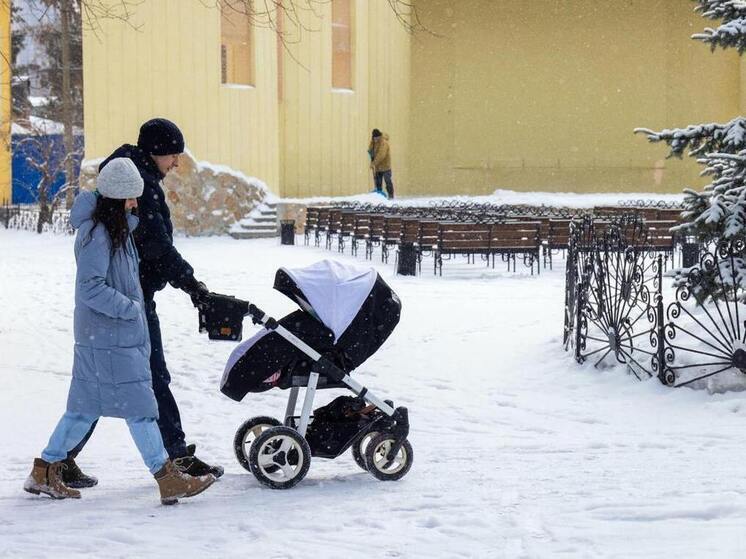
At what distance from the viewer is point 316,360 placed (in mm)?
5758

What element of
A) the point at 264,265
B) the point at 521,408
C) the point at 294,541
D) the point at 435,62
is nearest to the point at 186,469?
the point at 294,541

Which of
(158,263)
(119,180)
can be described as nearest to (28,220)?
(158,263)

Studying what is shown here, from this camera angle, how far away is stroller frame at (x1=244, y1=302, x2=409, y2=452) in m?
5.67

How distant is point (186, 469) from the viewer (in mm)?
5848

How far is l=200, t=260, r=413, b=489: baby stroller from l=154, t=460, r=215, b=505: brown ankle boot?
1.14 ft

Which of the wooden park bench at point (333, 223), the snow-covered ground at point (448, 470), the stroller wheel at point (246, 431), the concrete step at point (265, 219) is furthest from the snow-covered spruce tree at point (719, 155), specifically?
the concrete step at point (265, 219)

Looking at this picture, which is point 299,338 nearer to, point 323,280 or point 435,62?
point 323,280

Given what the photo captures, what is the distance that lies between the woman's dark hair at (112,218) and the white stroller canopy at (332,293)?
0.82 meters

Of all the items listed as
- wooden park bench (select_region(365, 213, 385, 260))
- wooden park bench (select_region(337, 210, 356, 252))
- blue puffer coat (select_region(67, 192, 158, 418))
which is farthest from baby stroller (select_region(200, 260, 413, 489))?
wooden park bench (select_region(337, 210, 356, 252))

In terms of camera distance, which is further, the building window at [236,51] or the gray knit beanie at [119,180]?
the building window at [236,51]

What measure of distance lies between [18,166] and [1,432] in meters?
39.2

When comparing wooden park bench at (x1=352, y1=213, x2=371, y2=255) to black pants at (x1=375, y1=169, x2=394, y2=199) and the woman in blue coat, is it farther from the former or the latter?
the woman in blue coat

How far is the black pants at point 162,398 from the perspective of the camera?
575cm

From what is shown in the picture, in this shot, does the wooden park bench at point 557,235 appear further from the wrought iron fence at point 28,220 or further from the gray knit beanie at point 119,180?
the wrought iron fence at point 28,220
